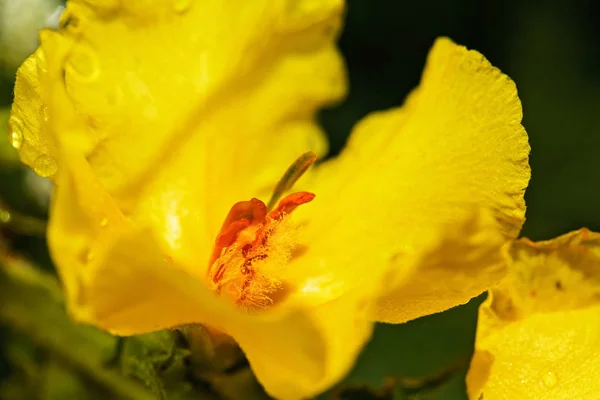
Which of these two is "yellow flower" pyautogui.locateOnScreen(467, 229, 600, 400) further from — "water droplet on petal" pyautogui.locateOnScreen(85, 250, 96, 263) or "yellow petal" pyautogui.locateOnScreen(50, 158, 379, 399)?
Result: "water droplet on petal" pyautogui.locateOnScreen(85, 250, 96, 263)

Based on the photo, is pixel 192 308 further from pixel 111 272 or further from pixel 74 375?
pixel 74 375

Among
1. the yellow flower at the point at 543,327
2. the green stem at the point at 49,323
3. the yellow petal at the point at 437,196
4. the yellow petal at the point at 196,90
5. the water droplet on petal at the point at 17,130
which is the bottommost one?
the yellow flower at the point at 543,327

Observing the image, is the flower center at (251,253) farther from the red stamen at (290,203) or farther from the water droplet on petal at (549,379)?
the water droplet on petal at (549,379)

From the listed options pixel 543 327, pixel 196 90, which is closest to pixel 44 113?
pixel 196 90

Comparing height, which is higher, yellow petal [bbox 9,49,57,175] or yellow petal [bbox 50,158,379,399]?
yellow petal [bbox 9,49,57,175]

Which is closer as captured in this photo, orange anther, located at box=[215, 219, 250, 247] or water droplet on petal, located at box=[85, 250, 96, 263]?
water droplet on petal, located at box=[85, 250, 96, 263]

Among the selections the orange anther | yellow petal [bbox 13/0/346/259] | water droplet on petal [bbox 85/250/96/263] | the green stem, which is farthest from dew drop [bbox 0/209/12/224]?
water droplet on petal [bbox 85/250/96/263]

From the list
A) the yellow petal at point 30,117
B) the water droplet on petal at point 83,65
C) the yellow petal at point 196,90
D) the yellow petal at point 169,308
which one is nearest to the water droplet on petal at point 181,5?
the yellow petal at point 196,90
